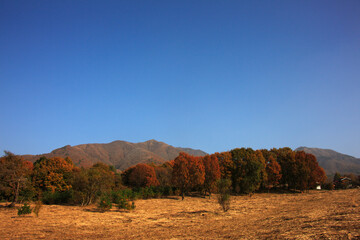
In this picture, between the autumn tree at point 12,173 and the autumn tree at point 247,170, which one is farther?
the autumn tree at point 247,170

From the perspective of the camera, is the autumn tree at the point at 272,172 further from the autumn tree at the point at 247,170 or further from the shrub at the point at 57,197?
the shrub at the point at 57,197

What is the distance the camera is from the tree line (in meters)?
23.8

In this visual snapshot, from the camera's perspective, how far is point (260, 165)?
44.8 meters

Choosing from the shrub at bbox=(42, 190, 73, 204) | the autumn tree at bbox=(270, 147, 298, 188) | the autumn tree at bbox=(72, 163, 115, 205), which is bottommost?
the shrub at bbox=(42, 190, 73, 204)

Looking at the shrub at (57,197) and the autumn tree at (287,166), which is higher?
the autumn tree at (287,166)

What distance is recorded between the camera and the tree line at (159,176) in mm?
23823

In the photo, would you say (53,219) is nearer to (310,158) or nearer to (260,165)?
(260,165)

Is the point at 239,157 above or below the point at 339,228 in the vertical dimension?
above

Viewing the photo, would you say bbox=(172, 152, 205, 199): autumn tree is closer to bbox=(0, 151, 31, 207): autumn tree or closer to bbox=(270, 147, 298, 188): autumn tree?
bbox=(0, 151, 31, 207): autumn tree

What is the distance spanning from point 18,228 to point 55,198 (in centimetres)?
1469

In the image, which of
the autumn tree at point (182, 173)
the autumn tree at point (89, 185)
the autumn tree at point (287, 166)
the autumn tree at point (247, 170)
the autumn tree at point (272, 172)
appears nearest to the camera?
the autumn tree at point (89, 185)

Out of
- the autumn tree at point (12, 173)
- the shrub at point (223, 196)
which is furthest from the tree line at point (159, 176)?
the shrub at point (223, 196)

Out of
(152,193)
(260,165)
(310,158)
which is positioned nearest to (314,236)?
(152,193)

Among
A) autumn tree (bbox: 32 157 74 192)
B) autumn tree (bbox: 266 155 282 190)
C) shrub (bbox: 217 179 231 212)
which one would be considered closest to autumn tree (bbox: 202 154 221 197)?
autumn tree (bbox: 266 155 282 190)
